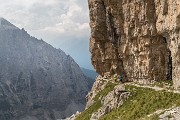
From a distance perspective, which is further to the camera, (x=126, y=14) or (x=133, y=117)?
(x=126, y=14)

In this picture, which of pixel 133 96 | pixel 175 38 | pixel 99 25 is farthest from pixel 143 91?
pixel 99 25

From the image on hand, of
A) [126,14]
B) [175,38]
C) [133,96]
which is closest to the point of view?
[175,38]

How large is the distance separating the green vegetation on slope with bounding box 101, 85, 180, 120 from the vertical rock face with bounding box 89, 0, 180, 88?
22.6ft

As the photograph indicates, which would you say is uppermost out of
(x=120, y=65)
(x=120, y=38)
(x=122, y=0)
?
(x=122, y=0)

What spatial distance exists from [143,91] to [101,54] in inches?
1578

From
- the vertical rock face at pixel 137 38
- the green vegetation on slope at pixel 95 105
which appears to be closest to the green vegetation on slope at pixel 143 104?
the vertical rock face at pixel 137 38

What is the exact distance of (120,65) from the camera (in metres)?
128

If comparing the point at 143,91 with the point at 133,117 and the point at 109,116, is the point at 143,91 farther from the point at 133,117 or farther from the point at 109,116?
the point at 133,117

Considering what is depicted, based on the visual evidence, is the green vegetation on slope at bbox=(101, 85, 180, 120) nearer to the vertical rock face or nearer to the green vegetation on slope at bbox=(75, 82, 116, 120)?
the vertical rock face

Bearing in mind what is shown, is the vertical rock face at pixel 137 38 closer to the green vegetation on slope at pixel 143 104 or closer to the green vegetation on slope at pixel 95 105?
the green vegetation on slope at pixel 95 105

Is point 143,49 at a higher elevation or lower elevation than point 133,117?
higher

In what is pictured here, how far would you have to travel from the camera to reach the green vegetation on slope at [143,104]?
7819 centimetres

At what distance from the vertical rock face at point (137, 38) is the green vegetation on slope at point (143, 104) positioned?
6902mm

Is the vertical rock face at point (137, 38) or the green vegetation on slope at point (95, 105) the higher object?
the vertical rock face at point (137, 38)
